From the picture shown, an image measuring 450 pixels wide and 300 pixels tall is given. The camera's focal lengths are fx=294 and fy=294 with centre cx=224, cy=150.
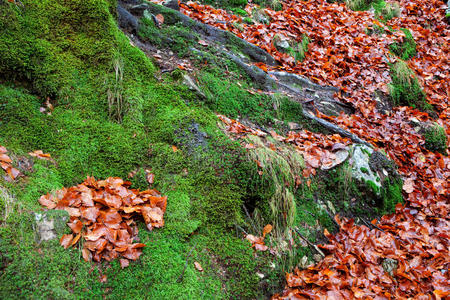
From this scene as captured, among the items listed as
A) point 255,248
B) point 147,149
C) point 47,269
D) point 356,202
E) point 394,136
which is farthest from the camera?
point 394,136

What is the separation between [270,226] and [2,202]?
2.31 meters

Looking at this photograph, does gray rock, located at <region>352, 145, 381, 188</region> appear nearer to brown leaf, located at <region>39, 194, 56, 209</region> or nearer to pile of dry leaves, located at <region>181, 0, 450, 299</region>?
pile of dry leaves, located at <region>181, 0, 450, 299</region>

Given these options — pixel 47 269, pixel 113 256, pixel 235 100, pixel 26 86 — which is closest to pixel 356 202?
pixel 235 100

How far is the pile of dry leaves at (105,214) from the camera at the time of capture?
2.19 metres

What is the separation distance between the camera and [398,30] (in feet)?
24.8

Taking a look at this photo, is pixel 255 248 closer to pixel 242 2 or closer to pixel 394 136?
pixel 394 136

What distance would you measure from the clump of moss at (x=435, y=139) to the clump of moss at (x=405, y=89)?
0.84 m

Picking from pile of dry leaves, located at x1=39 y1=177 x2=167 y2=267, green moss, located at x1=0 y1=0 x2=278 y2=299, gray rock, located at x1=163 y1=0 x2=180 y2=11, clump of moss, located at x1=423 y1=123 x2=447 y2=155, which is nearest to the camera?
green moss, located at x1=0 y1=0 x2=278 y2=299

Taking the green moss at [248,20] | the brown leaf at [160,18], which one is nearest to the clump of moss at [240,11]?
the green moss at [248,20]

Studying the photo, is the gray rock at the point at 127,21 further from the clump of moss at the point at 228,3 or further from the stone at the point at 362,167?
the stone at the point at 362,167

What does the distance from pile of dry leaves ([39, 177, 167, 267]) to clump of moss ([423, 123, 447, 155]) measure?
512 centimetres

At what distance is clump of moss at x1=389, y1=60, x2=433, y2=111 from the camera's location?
606 cm

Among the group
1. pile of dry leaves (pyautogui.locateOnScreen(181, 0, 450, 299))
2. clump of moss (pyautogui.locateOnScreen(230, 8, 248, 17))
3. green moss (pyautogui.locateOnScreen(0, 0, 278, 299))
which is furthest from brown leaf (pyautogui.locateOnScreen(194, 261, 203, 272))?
clump of moss (pyautogui.locateOnScreen(230, 8, 248, 17))

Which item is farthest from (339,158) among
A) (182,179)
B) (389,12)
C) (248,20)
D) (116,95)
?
(389,12)
